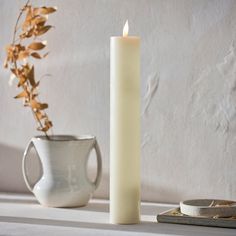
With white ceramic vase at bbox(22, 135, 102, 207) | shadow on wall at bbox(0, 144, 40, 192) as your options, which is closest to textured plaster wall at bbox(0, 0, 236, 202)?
shadow on wall at bbox(0, 144, 40, 192)

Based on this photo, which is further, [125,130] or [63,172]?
[63,172]

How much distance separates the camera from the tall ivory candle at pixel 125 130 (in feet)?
2.68

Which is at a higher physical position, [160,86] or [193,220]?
[160,86]

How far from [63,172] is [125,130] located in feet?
0.49

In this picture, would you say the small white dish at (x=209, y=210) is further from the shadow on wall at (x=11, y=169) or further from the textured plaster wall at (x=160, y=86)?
the shadow on wall at (x=11, y=169)

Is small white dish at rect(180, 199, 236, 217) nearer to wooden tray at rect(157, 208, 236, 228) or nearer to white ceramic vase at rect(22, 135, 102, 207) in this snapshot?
wooden tray at rect(157, 208, 236, 228)

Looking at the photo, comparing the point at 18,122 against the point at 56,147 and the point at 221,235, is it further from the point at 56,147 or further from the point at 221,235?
the point at 221,235

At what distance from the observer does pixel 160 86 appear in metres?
1.01

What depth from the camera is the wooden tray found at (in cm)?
80

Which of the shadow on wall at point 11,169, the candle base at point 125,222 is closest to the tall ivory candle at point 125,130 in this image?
the candle base at point 125,222

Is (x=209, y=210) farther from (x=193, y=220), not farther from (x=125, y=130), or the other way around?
(x=125, y=130)

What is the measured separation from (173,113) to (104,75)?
13cm

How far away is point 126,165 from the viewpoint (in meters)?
0.82

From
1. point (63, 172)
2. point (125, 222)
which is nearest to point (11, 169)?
point (63, 172)
